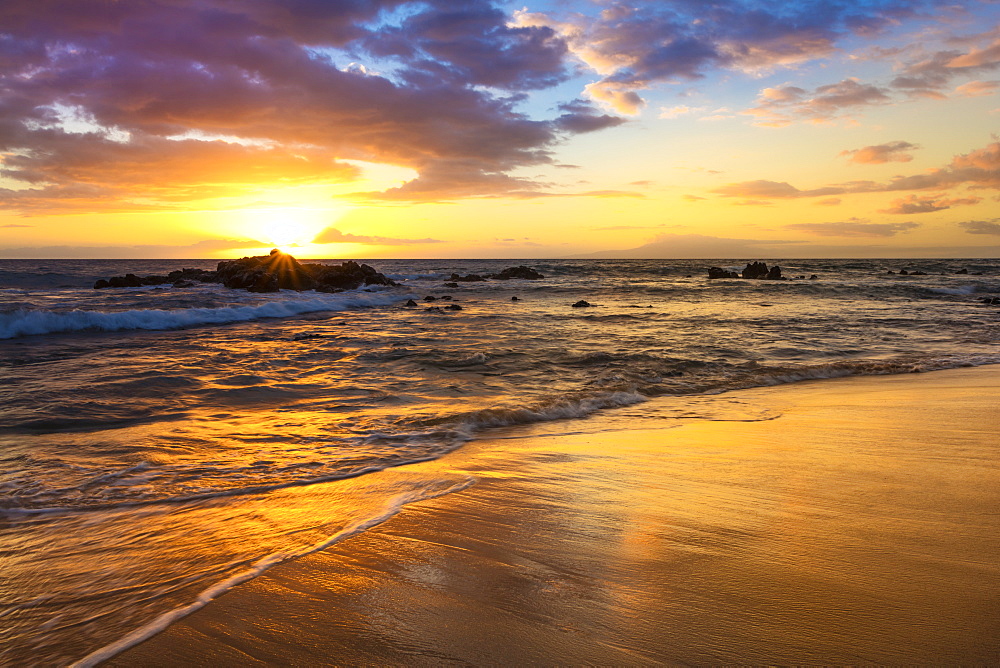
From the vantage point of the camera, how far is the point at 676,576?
8.66 feet

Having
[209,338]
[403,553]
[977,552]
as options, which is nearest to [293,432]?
[403,553]

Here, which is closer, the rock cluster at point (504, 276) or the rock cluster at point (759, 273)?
the rock cluster at point (759, 273)

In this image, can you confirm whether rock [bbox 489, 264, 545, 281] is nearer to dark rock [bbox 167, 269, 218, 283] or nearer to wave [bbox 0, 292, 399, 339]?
dark rock [bbox 167, 269, 218, 283]

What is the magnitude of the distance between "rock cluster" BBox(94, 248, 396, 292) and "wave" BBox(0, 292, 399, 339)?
8.45 metres

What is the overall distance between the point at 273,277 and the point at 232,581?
30.6 meters

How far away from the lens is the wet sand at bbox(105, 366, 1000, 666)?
2.10 meters

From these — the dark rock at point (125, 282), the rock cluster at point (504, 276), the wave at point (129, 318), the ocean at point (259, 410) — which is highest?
the rock cluster at point (504, 276)

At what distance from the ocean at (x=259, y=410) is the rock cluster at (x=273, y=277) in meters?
12.7

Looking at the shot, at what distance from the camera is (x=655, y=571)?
8.84 feet

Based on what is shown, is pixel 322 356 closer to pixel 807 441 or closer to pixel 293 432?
pixel 293 432

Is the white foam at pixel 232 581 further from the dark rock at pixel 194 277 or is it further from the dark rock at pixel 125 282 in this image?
the dark rock at pixel 125 282

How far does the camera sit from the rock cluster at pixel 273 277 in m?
31.2

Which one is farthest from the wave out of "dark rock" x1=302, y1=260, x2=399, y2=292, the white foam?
the white foam

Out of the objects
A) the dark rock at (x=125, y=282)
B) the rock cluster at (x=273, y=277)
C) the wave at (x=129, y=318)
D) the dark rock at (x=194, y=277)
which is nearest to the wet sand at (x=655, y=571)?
the wave at (x=129, y=318)
